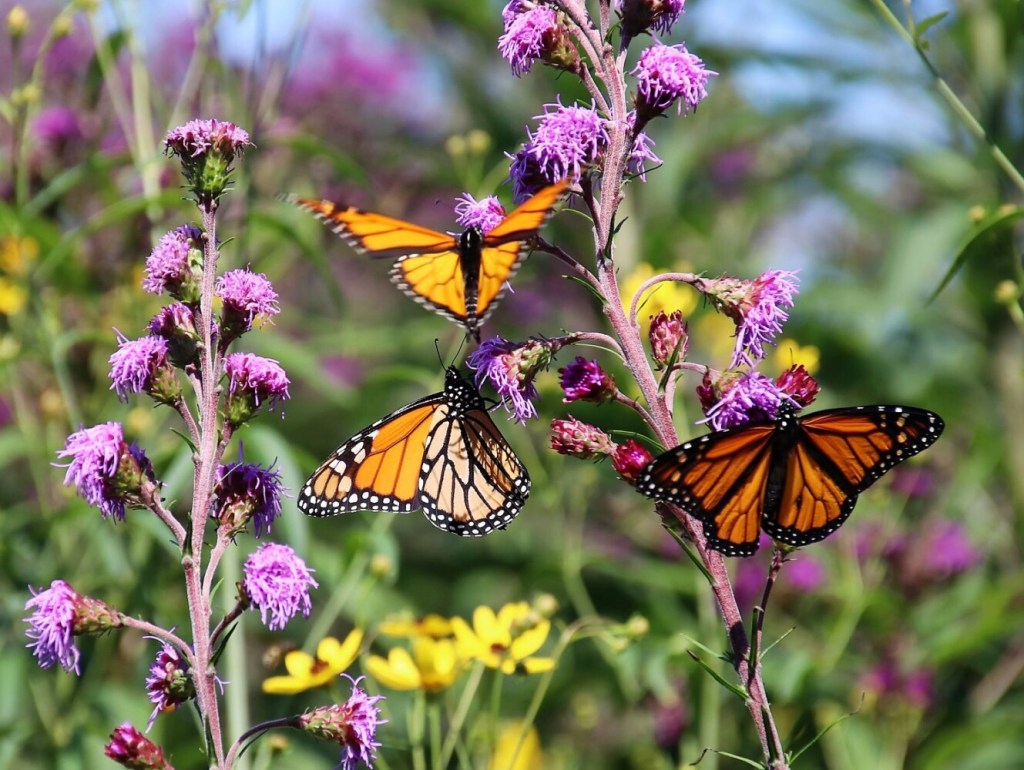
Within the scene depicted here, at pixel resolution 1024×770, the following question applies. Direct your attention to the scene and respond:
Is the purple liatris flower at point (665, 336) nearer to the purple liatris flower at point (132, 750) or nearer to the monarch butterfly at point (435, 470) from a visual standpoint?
the monarch butterfly at point (435, 470)

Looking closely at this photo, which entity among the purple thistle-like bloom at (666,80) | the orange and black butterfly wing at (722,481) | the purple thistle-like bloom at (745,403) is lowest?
the orange and black butterfly wing at (722,481)

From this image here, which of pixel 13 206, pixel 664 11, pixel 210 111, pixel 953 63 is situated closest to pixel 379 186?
pixel 210 111

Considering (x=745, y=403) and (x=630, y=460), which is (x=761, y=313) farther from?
(x=630, y=460)

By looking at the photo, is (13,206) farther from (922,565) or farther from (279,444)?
(922,565)

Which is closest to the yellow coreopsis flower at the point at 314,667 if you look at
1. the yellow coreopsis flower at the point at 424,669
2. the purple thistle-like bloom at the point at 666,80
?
the yellow coreopsis flower at the point at 424,669

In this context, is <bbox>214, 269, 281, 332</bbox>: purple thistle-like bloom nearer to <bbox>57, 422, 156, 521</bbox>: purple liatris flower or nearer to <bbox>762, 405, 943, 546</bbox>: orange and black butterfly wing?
<bbox>57, 422, 156, 521</bbox>: purple liatris flower

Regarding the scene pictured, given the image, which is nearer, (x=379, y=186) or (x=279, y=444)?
(x=279, y=444)

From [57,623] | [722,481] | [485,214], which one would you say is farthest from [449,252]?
[57,623]
